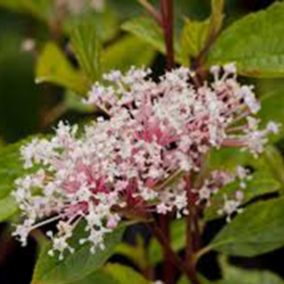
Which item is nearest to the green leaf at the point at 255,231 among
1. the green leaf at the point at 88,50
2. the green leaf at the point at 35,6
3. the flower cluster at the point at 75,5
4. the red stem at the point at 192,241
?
the red stem at the point at 192,241

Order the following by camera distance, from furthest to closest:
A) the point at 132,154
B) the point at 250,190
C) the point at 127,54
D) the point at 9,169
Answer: the point at 127,54
the point at 250,190
the point at 9,169
the point at 132,154

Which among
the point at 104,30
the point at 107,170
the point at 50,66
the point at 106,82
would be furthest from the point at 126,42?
the point at 107,170

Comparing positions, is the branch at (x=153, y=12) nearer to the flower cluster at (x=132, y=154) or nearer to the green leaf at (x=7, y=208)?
the flower cluster at (x=132, y=154)

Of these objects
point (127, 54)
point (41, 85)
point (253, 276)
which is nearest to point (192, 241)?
point (253, 276)

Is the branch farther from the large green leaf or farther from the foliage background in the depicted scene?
the foliage background

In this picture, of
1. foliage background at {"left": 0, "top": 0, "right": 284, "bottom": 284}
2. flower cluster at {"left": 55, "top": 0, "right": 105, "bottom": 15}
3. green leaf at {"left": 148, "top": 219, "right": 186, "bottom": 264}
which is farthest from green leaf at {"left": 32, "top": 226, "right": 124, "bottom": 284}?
flower cluster at {"left": 55, "top": 0, "right": 105, "bottom": 15}

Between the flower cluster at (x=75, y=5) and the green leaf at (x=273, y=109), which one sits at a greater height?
the flower cluster at (x=75, y=5)

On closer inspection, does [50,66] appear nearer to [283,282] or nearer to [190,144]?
[283,282]

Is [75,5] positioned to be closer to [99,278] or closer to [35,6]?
[35,6]
